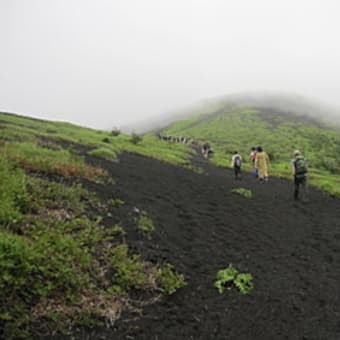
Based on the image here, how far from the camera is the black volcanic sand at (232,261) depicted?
6441 mm

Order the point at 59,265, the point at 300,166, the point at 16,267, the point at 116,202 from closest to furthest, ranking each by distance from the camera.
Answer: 1. the point at 16,267
2. the point at 59,265
3. the point at 116,202
4. the point at 300,166

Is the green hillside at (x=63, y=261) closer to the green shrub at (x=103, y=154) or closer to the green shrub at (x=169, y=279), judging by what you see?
the green shrub at (x=169, y=279)

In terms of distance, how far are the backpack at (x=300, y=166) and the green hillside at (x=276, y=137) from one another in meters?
8.03

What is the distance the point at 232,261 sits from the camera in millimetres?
9383

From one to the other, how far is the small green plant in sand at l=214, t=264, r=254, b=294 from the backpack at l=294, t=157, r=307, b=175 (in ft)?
36.6

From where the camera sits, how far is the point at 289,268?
9523mm

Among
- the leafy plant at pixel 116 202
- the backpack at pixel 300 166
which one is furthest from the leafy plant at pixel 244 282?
the backpack at pixel 300 166

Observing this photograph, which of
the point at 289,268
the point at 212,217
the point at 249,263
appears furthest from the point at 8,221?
the point at 212,217

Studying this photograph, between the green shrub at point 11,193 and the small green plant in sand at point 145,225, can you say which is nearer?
the green shrub at point 11,193

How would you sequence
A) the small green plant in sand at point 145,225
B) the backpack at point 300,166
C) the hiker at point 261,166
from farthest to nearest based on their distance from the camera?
the hiker at point 261,166
the backpack at point 300,166
the small green plant in sand at point 145,225

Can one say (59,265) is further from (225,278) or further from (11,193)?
(225,278)

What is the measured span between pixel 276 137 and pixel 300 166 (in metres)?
66.3

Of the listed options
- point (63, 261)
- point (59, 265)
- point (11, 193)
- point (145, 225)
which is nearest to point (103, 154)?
point (145, 225)

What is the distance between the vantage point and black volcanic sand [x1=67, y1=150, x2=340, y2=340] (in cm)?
644
